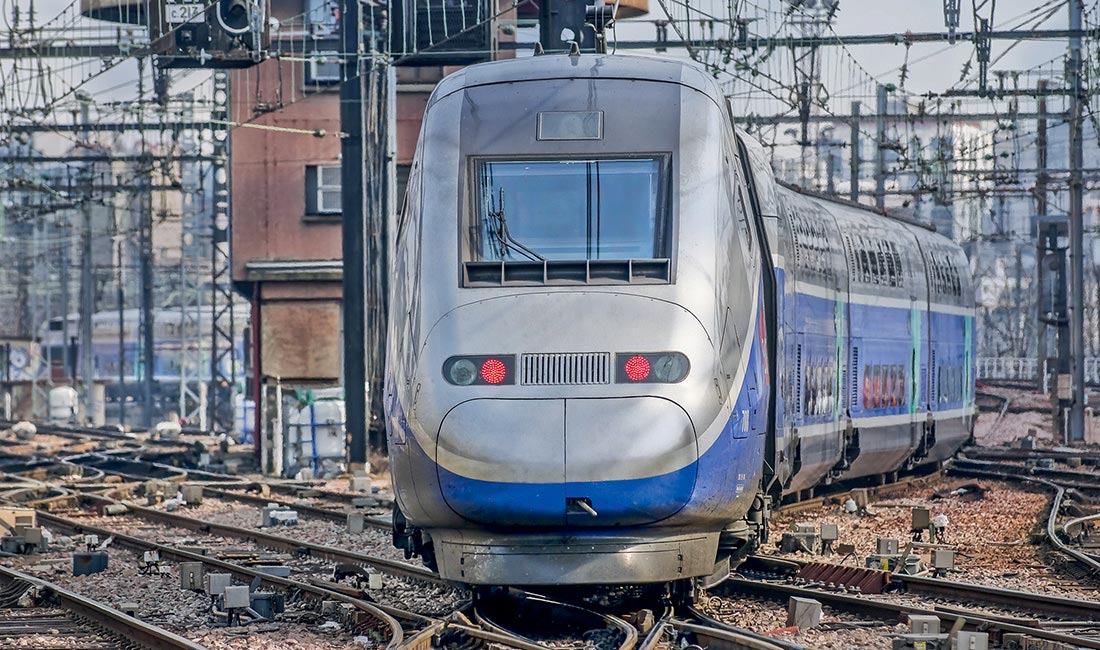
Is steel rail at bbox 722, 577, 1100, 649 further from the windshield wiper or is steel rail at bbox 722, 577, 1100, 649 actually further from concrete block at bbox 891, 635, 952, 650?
the windshield wiper

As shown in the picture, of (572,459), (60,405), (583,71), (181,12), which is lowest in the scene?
(60,405)

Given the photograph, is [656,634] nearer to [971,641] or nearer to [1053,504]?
[971,641]

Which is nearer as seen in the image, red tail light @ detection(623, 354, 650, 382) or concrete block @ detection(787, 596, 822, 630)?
red tail light @ detection(623, 354, 650, 382)

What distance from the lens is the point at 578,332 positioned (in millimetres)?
9773

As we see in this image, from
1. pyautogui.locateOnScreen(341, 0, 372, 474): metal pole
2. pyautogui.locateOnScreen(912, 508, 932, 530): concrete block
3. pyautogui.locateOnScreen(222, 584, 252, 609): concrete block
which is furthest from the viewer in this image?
pyautogui.locateOnScreen(341, 0, 372, 474): metal pole

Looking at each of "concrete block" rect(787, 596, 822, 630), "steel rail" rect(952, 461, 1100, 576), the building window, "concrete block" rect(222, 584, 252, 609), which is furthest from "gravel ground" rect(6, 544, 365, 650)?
the building window

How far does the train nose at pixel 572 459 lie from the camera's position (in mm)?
9477

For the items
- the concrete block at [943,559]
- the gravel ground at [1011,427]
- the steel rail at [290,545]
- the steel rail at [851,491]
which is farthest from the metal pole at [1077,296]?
the concrete block at [943,559]

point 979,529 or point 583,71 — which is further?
point 979,529

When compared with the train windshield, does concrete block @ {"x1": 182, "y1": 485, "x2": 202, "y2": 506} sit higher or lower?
lower

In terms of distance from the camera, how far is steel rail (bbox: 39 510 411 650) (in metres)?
10.8

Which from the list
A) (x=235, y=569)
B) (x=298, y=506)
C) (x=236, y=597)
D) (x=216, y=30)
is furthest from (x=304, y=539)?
(x=216, y=30)

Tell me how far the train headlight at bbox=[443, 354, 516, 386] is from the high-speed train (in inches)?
0.6

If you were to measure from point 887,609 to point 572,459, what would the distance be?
2.94m
